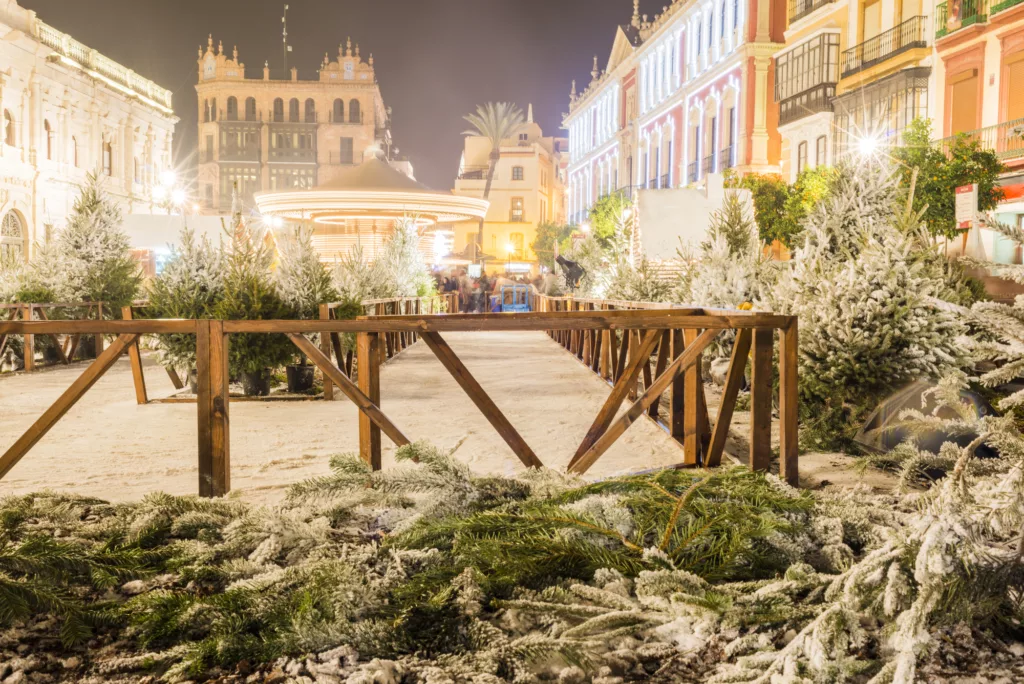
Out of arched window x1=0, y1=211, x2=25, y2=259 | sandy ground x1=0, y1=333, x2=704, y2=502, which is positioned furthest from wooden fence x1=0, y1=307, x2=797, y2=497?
arched window x1=0, y1=211, x2=25, y2=259

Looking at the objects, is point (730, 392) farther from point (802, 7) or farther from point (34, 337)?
point (802, 7)

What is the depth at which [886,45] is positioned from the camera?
29.5 metres

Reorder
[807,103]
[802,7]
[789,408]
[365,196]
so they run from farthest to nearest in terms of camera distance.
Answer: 1. [802,7]
2. [807,103]
3. [365,196]
4. [789,408]

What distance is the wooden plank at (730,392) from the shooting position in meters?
5.00

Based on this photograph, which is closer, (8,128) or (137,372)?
(137,372)

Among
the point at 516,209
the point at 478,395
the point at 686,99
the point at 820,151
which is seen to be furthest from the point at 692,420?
the point at 516,209

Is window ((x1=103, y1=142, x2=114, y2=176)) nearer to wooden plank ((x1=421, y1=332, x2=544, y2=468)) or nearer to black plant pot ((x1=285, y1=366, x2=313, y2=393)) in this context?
black plant pot ((x1=285, y1=366, x2=313, y2=393))

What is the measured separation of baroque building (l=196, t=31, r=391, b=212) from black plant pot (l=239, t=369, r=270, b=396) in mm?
68244

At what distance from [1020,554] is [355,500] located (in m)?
2.51

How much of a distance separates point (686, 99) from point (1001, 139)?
2243 centimetres

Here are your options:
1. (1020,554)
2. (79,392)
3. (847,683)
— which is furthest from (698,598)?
(79,392)

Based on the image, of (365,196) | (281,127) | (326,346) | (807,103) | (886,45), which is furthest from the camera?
(281,127)

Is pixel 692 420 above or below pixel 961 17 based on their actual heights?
below

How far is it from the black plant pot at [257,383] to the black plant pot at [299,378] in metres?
0.30
